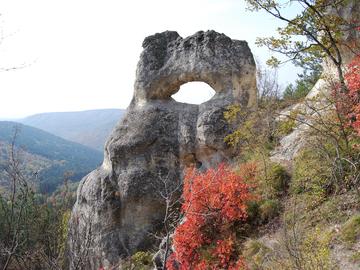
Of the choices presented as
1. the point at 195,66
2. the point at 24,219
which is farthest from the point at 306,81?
the point at 24,219

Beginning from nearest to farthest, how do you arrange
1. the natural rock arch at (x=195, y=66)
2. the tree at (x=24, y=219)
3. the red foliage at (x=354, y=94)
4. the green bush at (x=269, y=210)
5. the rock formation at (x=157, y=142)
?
the tree at (x=24, y=219)
the red foliage at (x=354, y=94)
the green bush at (x=269, y=210)
the rock formation at (x=157, y=142)
the natural rock arch at (x=195, y=66)

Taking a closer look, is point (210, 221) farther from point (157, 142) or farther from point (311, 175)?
point (157, 142)

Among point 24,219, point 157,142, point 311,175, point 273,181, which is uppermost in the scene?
point 157,142

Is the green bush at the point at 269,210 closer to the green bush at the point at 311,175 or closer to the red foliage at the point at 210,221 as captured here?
the red foliage at the point at 210,221

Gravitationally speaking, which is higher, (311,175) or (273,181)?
(311,175)

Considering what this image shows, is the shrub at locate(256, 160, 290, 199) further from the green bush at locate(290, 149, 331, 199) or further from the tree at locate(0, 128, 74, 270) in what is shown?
the tree at locate(0, 128, 74, 270)

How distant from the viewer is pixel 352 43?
15891 millimetres

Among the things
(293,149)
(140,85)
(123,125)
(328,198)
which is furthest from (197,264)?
(140,85)

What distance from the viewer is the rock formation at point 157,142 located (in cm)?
1959

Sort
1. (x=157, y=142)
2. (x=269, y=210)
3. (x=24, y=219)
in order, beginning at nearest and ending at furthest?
1. (x=24, y=219)
2. (x=269, y=210)
3. (x=157, y=142)

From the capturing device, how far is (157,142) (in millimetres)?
20359

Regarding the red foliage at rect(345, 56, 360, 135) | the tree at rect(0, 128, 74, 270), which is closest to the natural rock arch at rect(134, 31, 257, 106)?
the red foliage at rect(345, 56, 360, 135)

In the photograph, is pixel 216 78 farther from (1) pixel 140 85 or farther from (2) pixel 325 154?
(2) pixel 325 154

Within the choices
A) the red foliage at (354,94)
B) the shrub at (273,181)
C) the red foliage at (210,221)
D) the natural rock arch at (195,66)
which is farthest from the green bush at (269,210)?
the natural rock arch at (195,66)
